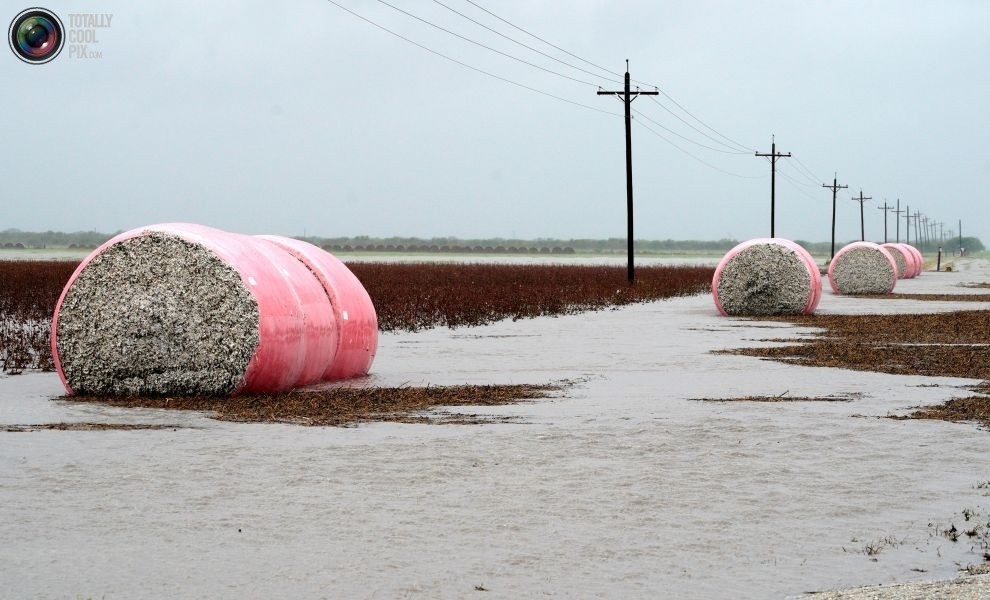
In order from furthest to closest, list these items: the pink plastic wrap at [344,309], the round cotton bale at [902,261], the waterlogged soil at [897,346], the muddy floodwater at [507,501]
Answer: the round cotton bale at [902,261] → the waterlogged soil at [897,346] → the pink plastic wrap at [344,309] → the muddy floodwater at [507,501]

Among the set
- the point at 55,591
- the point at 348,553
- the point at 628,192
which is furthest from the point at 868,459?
the point at 628,192

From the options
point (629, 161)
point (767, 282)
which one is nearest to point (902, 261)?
point (629, 161)

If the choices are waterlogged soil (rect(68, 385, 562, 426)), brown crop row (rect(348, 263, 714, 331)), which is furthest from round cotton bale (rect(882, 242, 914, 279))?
waterlogged soil (rect(68, 385, 562, 426))

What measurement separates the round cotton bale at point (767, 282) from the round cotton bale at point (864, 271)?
1410 cm

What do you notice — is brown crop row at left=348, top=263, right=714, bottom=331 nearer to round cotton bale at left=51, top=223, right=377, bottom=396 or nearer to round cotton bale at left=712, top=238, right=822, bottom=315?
round cotton bale at left=712, top=238, right=822, bottom=315

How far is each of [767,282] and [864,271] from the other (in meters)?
15.0

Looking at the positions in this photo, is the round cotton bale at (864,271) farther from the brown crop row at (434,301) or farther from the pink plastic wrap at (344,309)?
the pink plastic wrap at (344,309)

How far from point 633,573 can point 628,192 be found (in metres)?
43.5

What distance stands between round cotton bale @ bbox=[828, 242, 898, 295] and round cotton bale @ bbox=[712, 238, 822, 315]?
1410cm

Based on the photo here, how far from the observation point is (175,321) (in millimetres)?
12078

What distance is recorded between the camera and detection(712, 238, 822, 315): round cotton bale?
27.5 meters

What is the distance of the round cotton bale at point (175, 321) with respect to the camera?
1200cm

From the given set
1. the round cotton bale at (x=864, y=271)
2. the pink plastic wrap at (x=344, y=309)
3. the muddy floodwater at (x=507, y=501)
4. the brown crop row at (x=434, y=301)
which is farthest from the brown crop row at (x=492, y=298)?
the muddy floodwater at (x=507, y=501)

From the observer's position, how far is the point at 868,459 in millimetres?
9094
